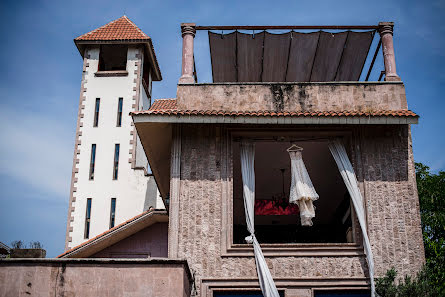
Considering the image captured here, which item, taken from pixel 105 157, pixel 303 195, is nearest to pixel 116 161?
pixel 105 157

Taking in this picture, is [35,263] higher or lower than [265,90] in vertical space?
lower

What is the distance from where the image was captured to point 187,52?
16.8 m

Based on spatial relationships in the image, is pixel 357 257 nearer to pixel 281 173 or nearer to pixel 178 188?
pixel 178 188

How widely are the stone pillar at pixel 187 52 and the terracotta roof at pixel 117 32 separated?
2104cm

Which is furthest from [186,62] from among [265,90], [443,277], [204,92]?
[443,277]

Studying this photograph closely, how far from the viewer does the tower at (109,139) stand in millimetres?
34250

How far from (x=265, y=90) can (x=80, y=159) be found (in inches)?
839

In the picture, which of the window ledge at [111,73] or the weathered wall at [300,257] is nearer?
the weathered wall at [300,257]

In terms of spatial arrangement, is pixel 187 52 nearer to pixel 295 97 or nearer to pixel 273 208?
pixel 295 97

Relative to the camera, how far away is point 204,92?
1647 cm

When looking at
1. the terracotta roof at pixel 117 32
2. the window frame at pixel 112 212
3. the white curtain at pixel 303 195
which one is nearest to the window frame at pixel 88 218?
the window frame at pixel 112 212

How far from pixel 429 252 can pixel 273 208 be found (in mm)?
6470

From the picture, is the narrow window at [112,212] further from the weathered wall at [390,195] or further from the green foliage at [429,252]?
the weathered wall at [390,195]

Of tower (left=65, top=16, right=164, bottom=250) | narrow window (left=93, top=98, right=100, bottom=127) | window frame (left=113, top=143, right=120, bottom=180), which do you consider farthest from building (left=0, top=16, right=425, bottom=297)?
narrow window (left=93, top=98, right=100, bottom=127)
